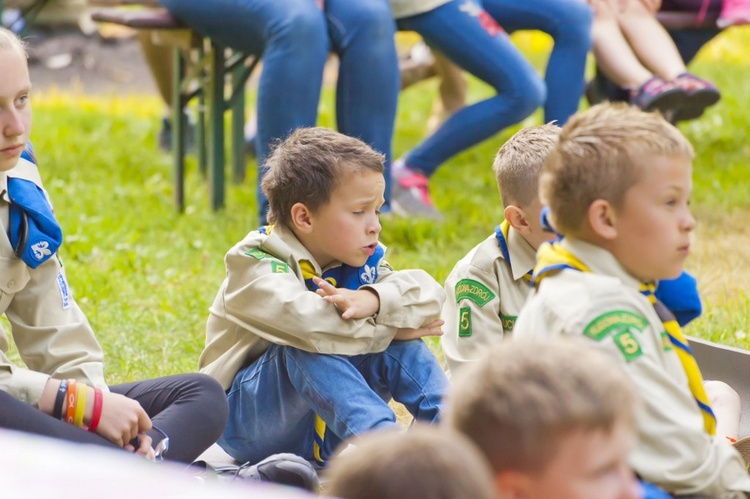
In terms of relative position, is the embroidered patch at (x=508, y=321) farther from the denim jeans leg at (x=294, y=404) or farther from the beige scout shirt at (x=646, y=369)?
the beige scout shirt at (x=646, y=369)

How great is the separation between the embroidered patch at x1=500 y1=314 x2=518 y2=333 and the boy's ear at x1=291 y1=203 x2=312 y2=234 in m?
0.51

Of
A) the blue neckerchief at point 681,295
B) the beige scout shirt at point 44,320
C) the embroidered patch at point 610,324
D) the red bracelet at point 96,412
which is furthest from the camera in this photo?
the beige scout shirt at point 44,320

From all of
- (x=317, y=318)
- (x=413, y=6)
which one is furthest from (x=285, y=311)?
(x=413, y=6)

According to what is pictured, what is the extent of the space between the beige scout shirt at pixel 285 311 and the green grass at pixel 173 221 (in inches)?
25.4

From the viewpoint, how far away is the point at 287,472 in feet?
7.94

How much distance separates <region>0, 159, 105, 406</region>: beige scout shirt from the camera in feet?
8.08

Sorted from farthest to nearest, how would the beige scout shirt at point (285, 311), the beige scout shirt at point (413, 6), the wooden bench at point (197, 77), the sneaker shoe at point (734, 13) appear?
the sneaker shoe at point (734, 13) → the wooden bench at point (197, 77) → the beige scout shirt at point (413, 6) → the beige scout shirt at point (285, 311)

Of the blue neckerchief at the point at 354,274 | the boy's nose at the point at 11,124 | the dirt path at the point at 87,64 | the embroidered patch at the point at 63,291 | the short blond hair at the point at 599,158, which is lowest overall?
the dirt path at the point at 87,64

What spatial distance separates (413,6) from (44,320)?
2.62 meters

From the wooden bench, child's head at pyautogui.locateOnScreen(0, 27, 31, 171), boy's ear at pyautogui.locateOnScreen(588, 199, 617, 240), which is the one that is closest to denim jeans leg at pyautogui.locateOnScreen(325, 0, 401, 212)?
the wooden bench

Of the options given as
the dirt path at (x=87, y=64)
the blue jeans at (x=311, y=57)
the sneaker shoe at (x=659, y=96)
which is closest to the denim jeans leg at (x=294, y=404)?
the blue jeans at (x=311, y=57)

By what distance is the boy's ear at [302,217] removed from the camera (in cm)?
270

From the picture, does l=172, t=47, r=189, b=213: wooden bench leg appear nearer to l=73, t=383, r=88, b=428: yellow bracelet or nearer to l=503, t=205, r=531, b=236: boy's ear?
l=503, t=205, r=531, b=236: boy's ear

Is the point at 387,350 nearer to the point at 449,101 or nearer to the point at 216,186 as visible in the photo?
the point at 216,186
